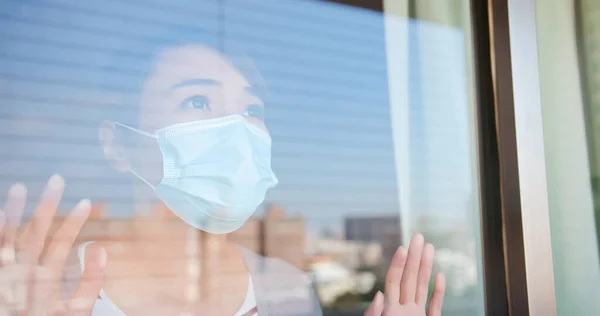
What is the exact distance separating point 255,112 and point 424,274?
2.14 ft

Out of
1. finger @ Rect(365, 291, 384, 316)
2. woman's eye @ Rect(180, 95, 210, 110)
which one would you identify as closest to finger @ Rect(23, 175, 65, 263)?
woman's eye @ Rect(180, 95, 210, 110)

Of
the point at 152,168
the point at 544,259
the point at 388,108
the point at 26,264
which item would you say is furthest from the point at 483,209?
the point at 26,264

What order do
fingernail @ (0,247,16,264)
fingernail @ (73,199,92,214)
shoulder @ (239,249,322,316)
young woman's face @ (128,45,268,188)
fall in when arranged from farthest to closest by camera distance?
shoulder @ (239,249,322,316) < young woman's face @ (128,45,268,188) < fingernail @ (73,199,92,214) < fingernail @ (0,247,16,264)

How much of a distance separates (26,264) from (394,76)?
113 cm

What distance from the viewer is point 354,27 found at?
194 centimetres

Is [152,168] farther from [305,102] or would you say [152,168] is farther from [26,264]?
[305,102]

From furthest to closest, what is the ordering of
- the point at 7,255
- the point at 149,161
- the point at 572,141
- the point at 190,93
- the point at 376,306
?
the point at 572,141
the point at 376,306
the point at 190,93
the point at 149,161
the point at 7,255

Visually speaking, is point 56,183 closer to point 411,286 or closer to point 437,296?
point 411,286

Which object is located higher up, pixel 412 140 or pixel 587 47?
pixel 587 47

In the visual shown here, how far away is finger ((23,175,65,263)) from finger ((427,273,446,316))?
1021 mm

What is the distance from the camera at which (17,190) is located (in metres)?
1.37

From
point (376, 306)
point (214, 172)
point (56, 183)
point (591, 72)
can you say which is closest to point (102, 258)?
point (56, 183)

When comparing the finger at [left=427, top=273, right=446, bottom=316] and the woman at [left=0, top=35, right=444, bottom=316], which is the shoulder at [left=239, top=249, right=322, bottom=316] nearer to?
the woman at [left=0, top=35, right=444, bottom=316]

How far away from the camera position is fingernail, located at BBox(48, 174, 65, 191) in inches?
55.2
